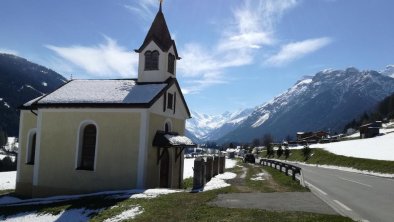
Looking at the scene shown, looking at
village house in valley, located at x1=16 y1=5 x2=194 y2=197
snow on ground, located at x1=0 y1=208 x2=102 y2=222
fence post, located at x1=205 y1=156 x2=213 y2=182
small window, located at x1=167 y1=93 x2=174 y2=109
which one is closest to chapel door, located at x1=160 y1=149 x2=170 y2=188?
village house in valley, located at x1=16 y1=5 x2=194 y2=197

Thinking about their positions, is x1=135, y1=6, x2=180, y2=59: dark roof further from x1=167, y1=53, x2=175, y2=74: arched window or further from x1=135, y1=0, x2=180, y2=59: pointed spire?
x1=167, y1=53, x2=175, y2=74: arched window

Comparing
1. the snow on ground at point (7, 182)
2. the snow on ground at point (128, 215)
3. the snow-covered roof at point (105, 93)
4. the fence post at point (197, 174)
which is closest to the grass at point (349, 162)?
the fence post at point (197, 174)

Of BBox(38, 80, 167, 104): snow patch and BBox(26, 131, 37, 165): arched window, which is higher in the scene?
BBox(38, 80, 167, 104): snow patch

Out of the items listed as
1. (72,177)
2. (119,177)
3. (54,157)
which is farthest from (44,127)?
(119,177)

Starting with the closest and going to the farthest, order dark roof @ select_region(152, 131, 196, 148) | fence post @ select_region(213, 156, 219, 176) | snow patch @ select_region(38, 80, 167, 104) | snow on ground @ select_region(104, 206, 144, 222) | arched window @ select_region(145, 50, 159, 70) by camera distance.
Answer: snow on ground @ select_region(104, 206, 144, 222) < dark roof @ select_region(152, 131, 196, 148) < snow patch @ select_region(38, 80, 167, 104) < arched window @ select_region(145, 50, 159, 70) < fence post @ select_region(213, 156, 219, 176)

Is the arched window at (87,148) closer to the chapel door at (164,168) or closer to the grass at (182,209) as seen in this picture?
the chapel door at (164,168)

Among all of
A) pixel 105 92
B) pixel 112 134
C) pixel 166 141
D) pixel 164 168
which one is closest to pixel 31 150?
pixel 105 92

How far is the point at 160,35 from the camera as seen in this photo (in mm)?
31719

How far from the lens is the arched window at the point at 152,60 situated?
102 feet

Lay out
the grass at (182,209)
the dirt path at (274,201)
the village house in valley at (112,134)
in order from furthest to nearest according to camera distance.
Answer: the village house in valley at (112,134), the dirt path at (274,201), the grass at (182,209)

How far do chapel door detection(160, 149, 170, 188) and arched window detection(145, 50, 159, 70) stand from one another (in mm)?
6710

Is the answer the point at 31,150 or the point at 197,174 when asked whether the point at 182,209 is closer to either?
the point at 197,174

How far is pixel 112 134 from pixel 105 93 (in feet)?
12.4

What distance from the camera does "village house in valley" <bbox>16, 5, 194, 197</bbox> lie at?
26.1 meters
